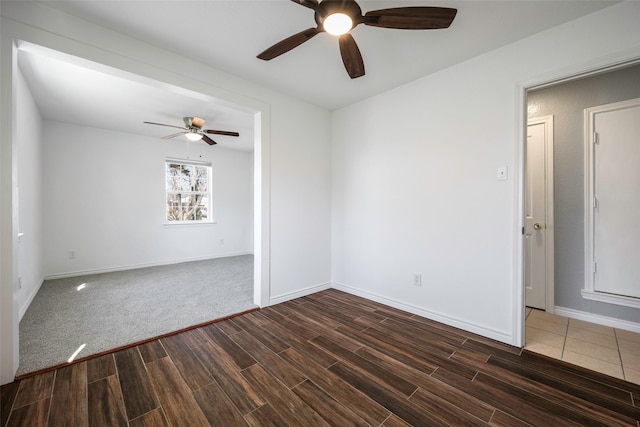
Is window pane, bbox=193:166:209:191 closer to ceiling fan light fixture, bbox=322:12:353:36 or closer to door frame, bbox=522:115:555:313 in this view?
ceiling fan light fixture, bbox=322:12:353:36

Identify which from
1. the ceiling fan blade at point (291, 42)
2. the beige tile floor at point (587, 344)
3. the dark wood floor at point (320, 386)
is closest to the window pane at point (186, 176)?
the dark wood floor at point (320, 386)

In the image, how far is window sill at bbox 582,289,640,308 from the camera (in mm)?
2377

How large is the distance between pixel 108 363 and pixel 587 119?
4.81m

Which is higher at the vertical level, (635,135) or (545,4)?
(545,4)

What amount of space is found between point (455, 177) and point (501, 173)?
1.23ft

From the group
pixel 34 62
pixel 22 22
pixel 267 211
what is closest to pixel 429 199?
pixel 267 211

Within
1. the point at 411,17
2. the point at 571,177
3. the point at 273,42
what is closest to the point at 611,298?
the point at 571,177

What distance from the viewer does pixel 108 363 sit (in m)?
1.90

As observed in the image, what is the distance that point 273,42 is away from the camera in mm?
2150

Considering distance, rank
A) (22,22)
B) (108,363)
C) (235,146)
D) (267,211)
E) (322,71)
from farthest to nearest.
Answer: (235,146)
(267,211)
(322,71)
(108,363)
(22,22)

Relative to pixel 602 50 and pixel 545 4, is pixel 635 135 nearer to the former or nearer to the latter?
pixel 602 50

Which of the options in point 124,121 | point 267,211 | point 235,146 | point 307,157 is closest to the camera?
→ point 267,211

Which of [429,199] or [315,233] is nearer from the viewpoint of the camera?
[429,199]

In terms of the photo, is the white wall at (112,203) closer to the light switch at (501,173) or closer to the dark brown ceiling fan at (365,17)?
the dark brown ceiling fan at (365,17)
